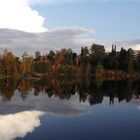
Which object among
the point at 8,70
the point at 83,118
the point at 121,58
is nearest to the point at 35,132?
the point at 83,118

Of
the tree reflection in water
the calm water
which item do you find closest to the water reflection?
the calm water

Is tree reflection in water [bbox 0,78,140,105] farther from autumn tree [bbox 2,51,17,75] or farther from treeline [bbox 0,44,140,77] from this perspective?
treeline [bbox 0,44,140,77]

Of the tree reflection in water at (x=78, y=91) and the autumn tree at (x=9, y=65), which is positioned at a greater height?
the autumn tree at (x=9, y=65)

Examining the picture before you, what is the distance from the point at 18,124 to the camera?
31312 mm

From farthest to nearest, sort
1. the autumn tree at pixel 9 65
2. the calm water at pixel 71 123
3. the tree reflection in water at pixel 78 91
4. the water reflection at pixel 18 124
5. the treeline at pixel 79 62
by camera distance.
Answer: the treeline at pixel 79 62, the autumn tree at pixel 9 65, the tree reflection in water at pixel 78 91, the calm water at pixel 71 123, the water reflection at pixel 18 124

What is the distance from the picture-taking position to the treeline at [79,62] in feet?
490

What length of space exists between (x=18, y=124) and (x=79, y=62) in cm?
14709

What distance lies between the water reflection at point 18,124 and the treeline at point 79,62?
94824 millimetres

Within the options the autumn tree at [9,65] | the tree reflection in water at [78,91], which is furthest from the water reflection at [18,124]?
the autumn tree at [9,65]

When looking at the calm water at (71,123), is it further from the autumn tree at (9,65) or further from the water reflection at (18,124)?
the autumn tree at (9,65)

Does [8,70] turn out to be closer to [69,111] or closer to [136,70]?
[136,70]

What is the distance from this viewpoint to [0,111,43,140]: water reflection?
26.8 meters

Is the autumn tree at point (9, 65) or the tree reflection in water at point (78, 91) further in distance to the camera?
the autumn tree at point (9, 65)

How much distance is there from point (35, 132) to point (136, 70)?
5771 inches
